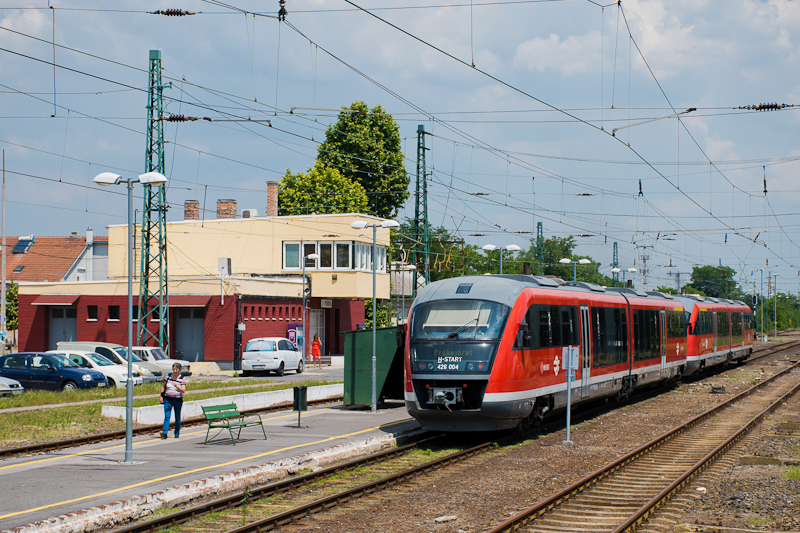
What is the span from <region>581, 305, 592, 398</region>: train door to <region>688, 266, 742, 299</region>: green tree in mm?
120918

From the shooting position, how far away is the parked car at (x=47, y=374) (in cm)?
2883

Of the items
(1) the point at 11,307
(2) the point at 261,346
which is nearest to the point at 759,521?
(2) the point at 261,346

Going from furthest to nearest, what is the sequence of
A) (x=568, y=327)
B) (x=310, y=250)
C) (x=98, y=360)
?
(x=310, y=250), (x=98, y=360), (x=568, y=327)

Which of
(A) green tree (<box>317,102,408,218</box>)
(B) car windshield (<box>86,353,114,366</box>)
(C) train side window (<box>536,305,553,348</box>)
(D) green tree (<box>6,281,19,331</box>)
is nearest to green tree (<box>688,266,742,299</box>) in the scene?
(A) green tree (<box>317,102,408,218</box>)

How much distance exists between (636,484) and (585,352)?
25.7 feet

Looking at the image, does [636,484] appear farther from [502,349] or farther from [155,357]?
[155,357]

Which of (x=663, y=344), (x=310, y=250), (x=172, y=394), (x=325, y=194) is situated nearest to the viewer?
(x=172, y=394)

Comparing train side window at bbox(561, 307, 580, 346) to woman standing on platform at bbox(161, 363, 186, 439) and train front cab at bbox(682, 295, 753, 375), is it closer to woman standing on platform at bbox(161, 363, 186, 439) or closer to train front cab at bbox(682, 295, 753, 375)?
woman standing on platform at bbox(161, 363, 186, 439)

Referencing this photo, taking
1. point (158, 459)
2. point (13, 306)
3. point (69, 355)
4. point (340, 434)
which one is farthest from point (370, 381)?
point (13, 306)

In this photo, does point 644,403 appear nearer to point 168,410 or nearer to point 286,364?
point 168,410

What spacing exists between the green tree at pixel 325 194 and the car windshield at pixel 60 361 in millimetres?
30687

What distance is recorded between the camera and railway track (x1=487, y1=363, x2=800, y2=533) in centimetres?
1059

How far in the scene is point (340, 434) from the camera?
18094 millimetres

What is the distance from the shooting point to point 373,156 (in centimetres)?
6331
